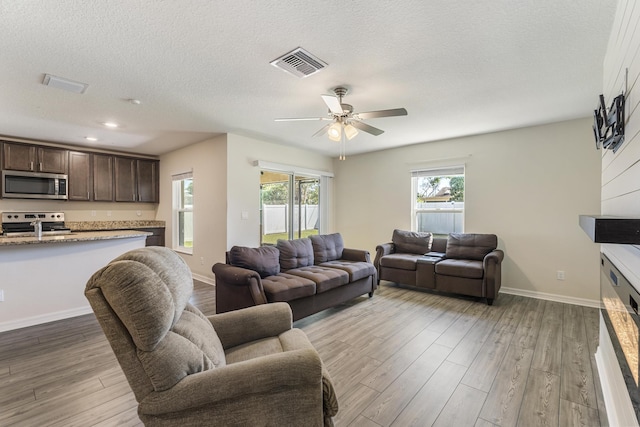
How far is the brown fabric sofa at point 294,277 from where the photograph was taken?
9.54 ft

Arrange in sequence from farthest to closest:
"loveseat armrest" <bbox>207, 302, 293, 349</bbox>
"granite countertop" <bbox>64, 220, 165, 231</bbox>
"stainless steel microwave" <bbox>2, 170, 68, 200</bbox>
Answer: "granite countertop" <bbox>64, 220, 165, 231</bbox> < "stainless steel microwave" <bbox>2, 170, 68, 200</bbox> < "loveseat armrest" <bbox>207, 302, 293, 349</bbox>

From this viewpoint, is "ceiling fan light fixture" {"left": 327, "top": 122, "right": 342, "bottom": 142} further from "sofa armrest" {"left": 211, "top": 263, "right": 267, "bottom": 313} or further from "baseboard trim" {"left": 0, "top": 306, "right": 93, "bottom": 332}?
"baseboard trim" {"left": 0, "top": 306, "right": 93, "bottom": 332}

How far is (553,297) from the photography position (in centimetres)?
401

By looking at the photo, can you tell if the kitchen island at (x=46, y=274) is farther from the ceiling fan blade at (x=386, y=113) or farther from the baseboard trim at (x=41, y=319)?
the ceiling fan blade at (x=386, y=113)

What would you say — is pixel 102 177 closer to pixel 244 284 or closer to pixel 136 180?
pixel 136 180

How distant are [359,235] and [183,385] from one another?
521 cm

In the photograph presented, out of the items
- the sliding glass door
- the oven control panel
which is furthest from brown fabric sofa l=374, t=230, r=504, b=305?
the oven control panel

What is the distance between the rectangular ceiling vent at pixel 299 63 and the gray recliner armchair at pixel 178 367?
176 cm

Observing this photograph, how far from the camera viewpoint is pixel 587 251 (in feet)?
12.4

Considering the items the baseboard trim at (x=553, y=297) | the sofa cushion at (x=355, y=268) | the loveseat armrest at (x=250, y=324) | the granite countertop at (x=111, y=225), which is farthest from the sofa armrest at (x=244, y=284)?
the granite countertop at (x=111, y=225)

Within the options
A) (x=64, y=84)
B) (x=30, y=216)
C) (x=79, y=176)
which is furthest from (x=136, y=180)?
(x=64, y=84)

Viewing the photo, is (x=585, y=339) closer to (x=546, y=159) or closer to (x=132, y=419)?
(x=546, y=159)

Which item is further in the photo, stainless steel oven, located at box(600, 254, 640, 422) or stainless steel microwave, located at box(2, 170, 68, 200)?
stainless steel microwave, located at box(2, 170, 68, 200)

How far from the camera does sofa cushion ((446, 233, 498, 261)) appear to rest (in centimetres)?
428
